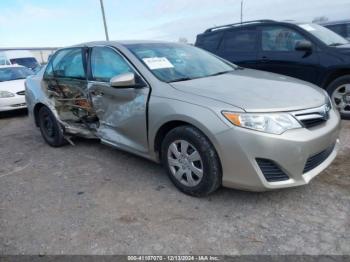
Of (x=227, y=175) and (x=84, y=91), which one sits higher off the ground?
(x=84, y=91)

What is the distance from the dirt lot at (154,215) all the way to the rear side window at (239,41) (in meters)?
2.89

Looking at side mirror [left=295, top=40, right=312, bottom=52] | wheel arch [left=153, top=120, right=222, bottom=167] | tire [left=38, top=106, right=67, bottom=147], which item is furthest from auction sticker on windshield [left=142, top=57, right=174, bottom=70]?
side mirror [left=295, top=40, right=312, bottom=52]

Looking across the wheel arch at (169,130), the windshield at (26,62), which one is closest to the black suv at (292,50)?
the wheel arch at (169,130)

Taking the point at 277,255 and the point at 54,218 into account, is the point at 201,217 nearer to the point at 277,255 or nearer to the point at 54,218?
the point at 277,255

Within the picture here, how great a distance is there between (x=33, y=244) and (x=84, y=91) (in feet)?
6.77

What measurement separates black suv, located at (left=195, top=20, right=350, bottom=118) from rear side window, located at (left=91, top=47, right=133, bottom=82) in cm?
311

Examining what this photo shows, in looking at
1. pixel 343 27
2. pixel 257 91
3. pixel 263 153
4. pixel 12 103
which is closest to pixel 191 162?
pixel 263 153

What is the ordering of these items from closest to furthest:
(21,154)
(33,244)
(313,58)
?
(33,244) → (21,154) → (313,58)

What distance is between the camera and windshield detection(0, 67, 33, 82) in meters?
9.24

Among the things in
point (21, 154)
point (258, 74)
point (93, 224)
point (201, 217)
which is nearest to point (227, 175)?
point (201, 217)

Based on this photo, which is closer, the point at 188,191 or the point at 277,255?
the point at 277,255

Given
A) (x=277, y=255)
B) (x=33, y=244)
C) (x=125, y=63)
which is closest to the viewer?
(x=277, y=255)

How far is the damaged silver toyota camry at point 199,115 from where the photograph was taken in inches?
107

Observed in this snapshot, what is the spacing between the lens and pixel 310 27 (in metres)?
5.78
